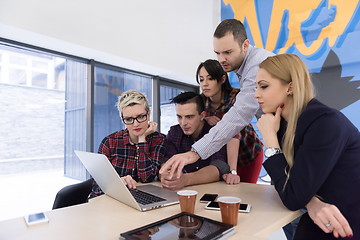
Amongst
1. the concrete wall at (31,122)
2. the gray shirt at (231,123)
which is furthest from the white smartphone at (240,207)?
the concrete wall at (31,122)

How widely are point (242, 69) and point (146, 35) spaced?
187 cm

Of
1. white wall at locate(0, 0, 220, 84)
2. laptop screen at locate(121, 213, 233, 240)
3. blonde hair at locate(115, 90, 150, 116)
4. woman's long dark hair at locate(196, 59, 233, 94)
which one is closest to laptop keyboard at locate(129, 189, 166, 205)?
laptop screen at locate(121, 213, 233, 240)

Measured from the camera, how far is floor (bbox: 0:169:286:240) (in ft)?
9.01

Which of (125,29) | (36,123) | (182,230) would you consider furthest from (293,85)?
(36,123)

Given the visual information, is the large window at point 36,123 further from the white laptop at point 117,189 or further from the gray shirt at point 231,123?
the gray shirt at point 231,123

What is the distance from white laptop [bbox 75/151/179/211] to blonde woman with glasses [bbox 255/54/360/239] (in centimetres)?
45

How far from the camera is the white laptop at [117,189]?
3.11 feet

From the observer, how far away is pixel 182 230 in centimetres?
72

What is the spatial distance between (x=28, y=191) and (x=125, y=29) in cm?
223

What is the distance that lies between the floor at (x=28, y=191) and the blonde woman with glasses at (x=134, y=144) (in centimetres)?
177

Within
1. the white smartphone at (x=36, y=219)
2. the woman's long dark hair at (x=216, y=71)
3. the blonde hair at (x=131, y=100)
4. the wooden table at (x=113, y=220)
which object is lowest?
the wooden table at (x=113, y=220)

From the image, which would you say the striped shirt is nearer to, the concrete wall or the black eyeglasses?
the black eyeglasses

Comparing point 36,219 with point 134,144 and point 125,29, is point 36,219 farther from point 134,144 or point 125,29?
point 125,29

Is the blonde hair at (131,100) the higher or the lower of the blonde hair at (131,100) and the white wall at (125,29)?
the lower
